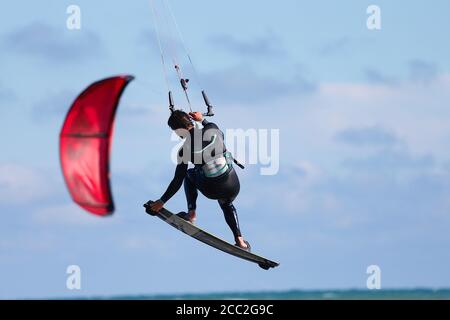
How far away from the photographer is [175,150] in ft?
61.7

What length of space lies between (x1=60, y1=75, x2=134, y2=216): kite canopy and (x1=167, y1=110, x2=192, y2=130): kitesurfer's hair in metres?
1.53

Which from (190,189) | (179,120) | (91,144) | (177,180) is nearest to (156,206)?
(177,180)

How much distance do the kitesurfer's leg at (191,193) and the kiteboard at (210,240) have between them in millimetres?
150

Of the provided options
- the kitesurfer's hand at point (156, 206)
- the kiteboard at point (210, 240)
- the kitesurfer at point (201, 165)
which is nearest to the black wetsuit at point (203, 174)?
the kitesurfer at point (201, 165)

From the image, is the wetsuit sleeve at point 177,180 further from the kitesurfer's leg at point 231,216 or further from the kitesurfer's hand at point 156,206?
the kitesurfer's leg at point 231,216

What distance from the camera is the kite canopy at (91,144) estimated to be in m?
16.7

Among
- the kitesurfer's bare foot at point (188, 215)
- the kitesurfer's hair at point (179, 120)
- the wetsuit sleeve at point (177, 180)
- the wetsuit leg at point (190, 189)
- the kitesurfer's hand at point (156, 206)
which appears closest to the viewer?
the kitesurfer's hair at point (179, 120)

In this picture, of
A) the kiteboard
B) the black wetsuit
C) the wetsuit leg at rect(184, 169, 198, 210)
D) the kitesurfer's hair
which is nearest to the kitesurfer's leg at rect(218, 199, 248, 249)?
the black wetsuit

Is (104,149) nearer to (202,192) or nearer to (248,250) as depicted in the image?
(202,192)

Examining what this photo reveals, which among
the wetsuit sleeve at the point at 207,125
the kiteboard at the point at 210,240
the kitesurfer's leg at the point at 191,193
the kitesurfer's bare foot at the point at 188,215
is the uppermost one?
the wetsuit sleeve at the point at 207,125

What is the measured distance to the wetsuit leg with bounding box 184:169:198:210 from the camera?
19266 millimetres

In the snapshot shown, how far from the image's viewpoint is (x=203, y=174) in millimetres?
19078

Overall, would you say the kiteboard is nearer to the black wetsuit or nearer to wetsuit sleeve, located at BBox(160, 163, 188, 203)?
the black wetsuit
